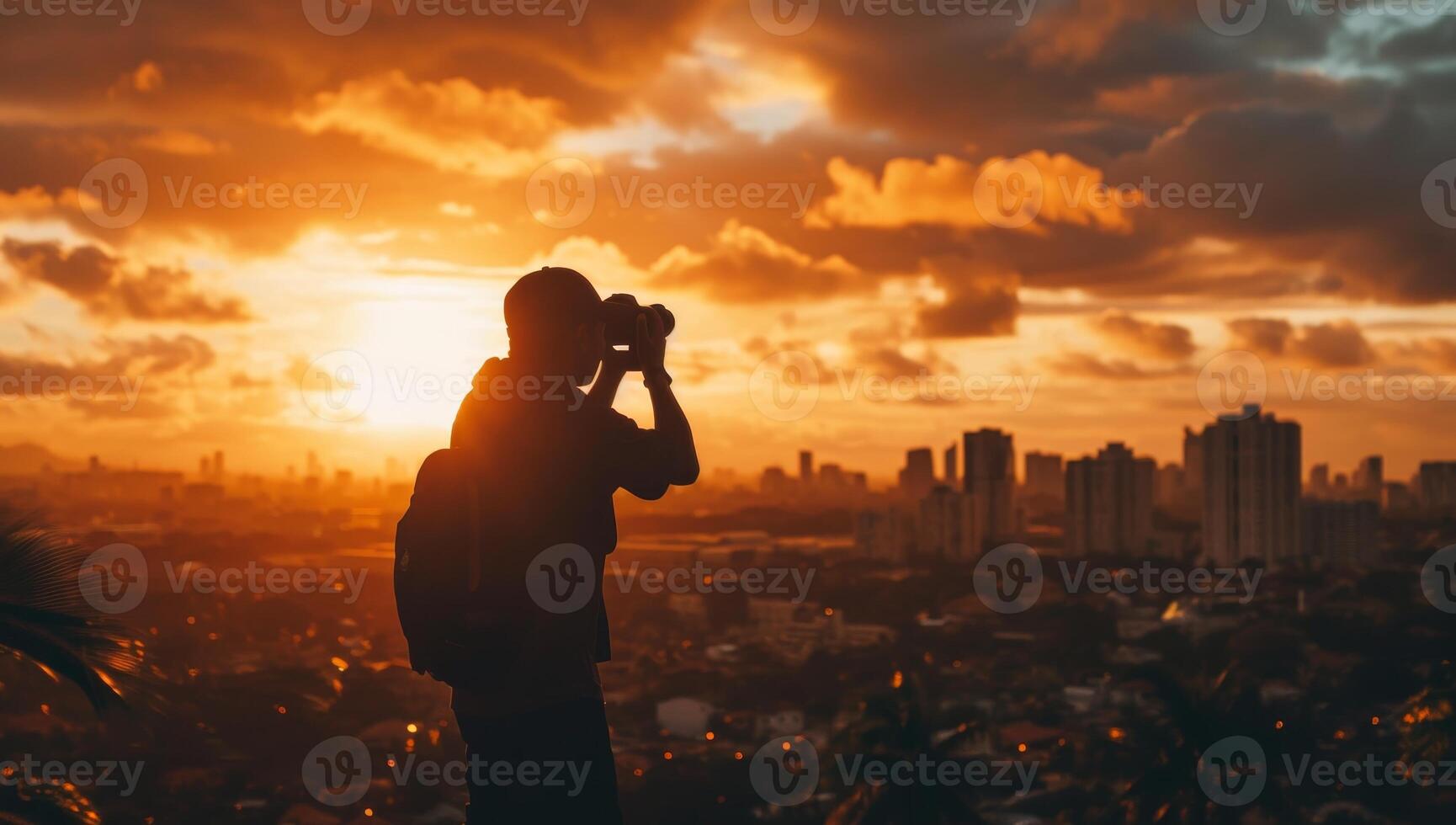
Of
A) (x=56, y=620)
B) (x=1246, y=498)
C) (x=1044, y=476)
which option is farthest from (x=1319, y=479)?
(x=56, y=620)

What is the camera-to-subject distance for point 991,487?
89.1 metres

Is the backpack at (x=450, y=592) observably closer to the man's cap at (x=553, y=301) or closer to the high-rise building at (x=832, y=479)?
the man's cap at (x=553, y=301)

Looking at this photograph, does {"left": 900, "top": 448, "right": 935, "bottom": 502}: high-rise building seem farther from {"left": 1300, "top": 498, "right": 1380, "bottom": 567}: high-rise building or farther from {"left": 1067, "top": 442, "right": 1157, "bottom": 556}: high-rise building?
{"left": 1300, "top": 498, "right": 1380, "bottom": 567}: high-rise building

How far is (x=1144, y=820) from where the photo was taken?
1549 cm

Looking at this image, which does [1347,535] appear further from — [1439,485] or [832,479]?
[832,479]

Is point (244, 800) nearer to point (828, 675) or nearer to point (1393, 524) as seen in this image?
point (828, 675)

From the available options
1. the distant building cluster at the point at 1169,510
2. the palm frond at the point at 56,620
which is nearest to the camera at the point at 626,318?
the palm frond at the point at 56,620

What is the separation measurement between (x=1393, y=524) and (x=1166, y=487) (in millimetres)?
23744

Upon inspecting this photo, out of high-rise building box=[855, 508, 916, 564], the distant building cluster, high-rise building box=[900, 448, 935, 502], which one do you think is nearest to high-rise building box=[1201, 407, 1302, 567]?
the distant building cluster

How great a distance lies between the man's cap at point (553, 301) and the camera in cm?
264

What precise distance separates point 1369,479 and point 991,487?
44674mm

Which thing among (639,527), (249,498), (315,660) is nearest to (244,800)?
(315,660)

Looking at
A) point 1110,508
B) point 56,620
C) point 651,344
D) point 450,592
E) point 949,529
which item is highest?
point 651,344

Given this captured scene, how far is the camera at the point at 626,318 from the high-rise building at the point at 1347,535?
8438 cm
